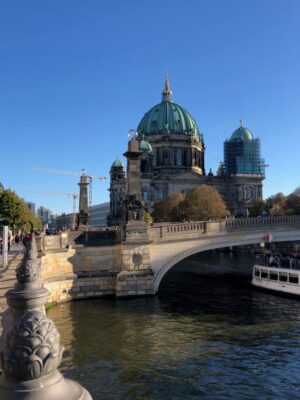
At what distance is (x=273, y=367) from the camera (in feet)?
50.5

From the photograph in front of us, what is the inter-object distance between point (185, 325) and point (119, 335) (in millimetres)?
3813

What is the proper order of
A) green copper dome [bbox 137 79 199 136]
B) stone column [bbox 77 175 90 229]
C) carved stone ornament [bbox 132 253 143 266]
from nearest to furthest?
carved stone ornament [bbox 132 253 143 266], stone column [bbox 77 175 90 229], green copper dome [bbox 137 79 199 136]

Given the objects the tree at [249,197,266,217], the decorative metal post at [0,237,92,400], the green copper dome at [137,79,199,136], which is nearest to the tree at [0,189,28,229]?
the tree at [249,197,266,217]

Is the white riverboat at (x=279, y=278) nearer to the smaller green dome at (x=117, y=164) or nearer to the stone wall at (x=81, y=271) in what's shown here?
the stone wall at (x=81, y=271)

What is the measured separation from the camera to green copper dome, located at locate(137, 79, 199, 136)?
108m

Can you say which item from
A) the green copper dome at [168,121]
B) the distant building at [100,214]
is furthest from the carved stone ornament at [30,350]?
the distant building at [100,214]

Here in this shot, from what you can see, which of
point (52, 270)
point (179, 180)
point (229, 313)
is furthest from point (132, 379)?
point (179, 180)

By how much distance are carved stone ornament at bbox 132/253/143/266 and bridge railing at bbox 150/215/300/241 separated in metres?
1.87

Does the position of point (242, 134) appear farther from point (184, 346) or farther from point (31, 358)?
point (31, 358)

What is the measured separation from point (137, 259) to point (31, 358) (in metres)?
25.5

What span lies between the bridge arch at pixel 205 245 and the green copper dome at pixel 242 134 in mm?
84894

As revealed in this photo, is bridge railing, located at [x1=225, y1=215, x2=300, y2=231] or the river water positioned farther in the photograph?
bridge railing, located at [x1=225, y1=215, x2=300, y2=231]

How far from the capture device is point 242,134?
11619 cm

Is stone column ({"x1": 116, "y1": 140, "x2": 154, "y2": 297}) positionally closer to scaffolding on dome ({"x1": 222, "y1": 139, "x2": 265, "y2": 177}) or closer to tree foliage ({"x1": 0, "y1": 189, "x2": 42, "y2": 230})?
tree foliage ({"x1": 0, "y1": 189, "x2": 42, "y2": 230})
